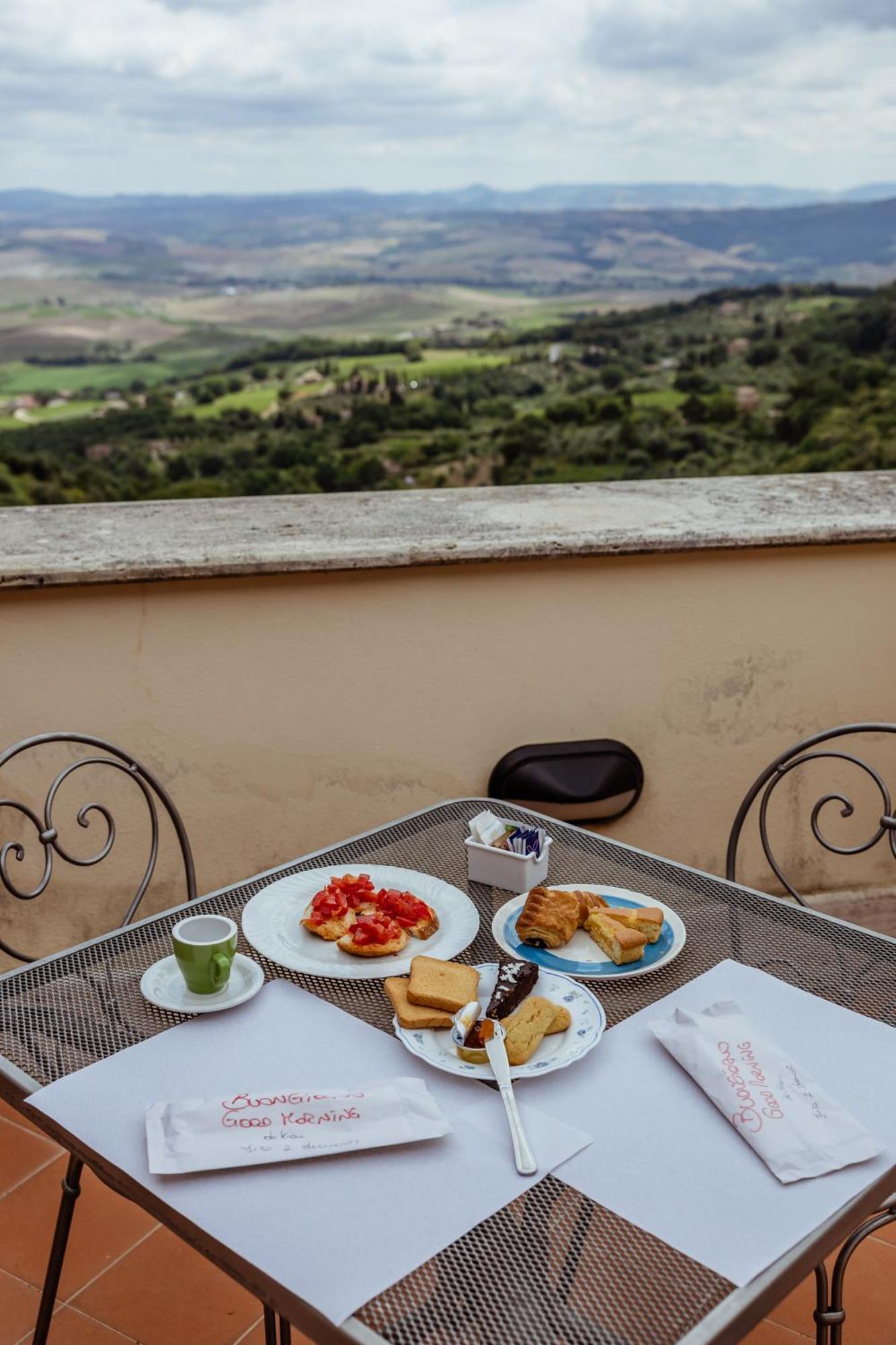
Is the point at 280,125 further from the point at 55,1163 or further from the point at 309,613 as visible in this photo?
the point at 55,1163

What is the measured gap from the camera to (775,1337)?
1779 millimetres

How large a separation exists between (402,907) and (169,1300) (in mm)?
899

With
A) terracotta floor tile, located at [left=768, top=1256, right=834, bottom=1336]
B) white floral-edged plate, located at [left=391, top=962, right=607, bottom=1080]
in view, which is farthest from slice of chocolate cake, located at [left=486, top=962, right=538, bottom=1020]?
terracotta floor tile, located at [left=768, top=1256, right=834, bottom=1336]

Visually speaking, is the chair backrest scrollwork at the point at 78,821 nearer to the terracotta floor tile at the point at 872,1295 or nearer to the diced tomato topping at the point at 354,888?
the diced tomato topping at the point at 354,888

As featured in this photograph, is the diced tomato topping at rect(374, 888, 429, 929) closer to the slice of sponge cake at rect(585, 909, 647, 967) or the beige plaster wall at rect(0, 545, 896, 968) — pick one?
the slice of sponge cake at rect(585, 909, 647, 967)

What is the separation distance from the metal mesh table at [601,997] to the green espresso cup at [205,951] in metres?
0.04

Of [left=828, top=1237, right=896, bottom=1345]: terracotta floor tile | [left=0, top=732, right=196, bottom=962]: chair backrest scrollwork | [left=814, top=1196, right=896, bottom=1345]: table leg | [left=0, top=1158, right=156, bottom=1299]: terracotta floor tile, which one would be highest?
[left=0, top=732, right=196, bottom=962]: chair backrest scrollwork

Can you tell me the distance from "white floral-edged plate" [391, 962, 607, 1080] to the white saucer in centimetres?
17

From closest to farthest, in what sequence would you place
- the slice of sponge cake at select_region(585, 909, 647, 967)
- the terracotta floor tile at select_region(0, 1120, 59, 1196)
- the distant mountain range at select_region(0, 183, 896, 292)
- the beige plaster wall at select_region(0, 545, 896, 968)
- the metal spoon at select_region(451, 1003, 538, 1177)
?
the metal spoon at select_region(451, 1003, 538, 1177), the slice of sponge cake at select_region(585, 909, 647, 967), the terracotta floor tile at select_region(0, 1120, 59, 1196), the beige plaster wall at select_region(0, 545, 896, 968), the distant mountain range at select_region(0, 183, 896, 292)

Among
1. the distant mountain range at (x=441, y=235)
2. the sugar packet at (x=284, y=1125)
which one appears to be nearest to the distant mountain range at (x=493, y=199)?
the distant mountain range at (x=441, y=235)

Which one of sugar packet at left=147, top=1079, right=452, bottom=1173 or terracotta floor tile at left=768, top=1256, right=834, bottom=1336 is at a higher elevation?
sugar packet at left=147, top=1079, right=452, bottom=1173

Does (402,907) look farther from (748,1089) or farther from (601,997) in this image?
(748,1089)

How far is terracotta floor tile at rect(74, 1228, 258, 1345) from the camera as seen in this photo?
5.91ft

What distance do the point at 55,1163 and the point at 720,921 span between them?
1.39 meters
